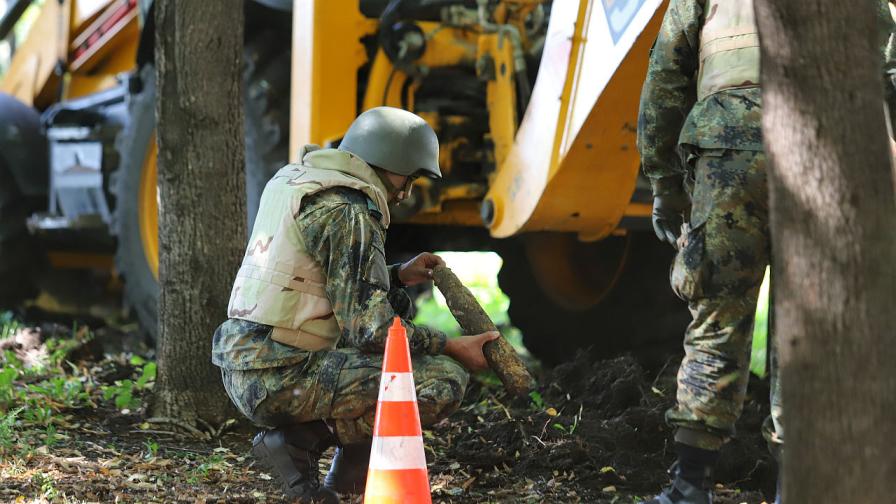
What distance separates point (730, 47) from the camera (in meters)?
3.32

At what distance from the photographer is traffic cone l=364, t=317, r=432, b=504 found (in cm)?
313

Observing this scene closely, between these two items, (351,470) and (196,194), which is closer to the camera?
(351,470)

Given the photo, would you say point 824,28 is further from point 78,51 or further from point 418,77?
point 78,51

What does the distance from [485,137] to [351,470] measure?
2.17 metres

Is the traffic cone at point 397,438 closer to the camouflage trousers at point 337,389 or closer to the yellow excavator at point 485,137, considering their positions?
the camouflage trousers at point 337,389

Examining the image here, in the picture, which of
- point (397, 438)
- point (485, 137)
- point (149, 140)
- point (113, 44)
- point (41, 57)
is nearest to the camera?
point (397, 438)

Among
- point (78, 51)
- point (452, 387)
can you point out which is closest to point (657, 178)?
point (452, 387)

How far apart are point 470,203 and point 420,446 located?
8.89 feet

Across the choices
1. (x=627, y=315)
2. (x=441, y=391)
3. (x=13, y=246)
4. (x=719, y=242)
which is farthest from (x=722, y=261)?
(x=13, y=246)

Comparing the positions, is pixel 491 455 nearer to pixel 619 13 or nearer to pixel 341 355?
pixel 341 355

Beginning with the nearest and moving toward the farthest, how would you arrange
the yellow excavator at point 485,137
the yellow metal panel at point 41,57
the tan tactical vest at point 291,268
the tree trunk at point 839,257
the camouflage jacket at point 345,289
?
the tree trunk at point 839,257, the camouflage jacket at point 345,289, the tan tactical vest at point 291,268, the yellow excavator at point 485,137, the yellow metal panel at point 41,57

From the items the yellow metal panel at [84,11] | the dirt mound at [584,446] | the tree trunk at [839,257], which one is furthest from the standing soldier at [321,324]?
the yellow metal panel at [84,11]

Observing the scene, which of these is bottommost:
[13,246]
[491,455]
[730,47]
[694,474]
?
[491,455]

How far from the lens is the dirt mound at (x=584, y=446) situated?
402cm
